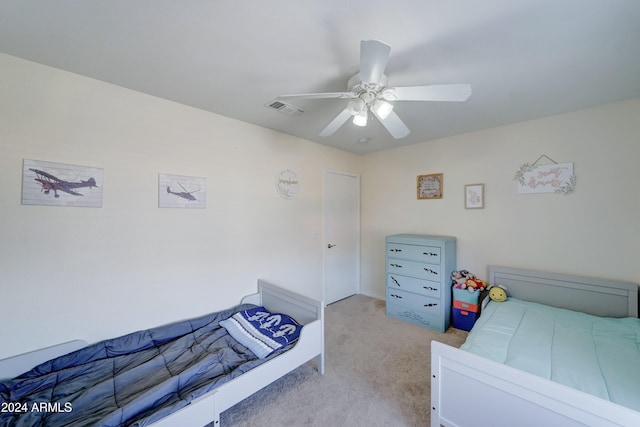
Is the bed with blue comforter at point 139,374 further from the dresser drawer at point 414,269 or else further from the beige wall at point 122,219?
the dresser drawer at point 414,269

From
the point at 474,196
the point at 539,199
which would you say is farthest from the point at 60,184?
the point at 539,199

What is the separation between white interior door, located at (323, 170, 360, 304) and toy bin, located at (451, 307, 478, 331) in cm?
156

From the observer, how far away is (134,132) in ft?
6.36

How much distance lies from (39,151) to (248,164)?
4.99ft

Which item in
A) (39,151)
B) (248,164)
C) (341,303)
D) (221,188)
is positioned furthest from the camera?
(341,303)

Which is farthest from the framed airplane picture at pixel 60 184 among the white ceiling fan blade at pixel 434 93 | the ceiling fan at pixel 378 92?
the white ceiling fan blade at pixel 434 93

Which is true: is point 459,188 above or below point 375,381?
above

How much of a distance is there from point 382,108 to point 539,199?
7.17ft

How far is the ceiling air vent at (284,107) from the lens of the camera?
211cm

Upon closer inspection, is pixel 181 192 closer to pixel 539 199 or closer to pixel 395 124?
pixel 395 124

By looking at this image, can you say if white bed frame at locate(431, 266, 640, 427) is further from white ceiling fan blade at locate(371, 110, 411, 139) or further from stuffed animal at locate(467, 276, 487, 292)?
stuffed animal at locate(467, 276, 487, 292)

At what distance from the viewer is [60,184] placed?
165 centimetres

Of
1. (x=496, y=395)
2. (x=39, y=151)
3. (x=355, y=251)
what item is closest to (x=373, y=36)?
(x=496, y=395)

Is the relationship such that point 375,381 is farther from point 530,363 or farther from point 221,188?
point 221,188
